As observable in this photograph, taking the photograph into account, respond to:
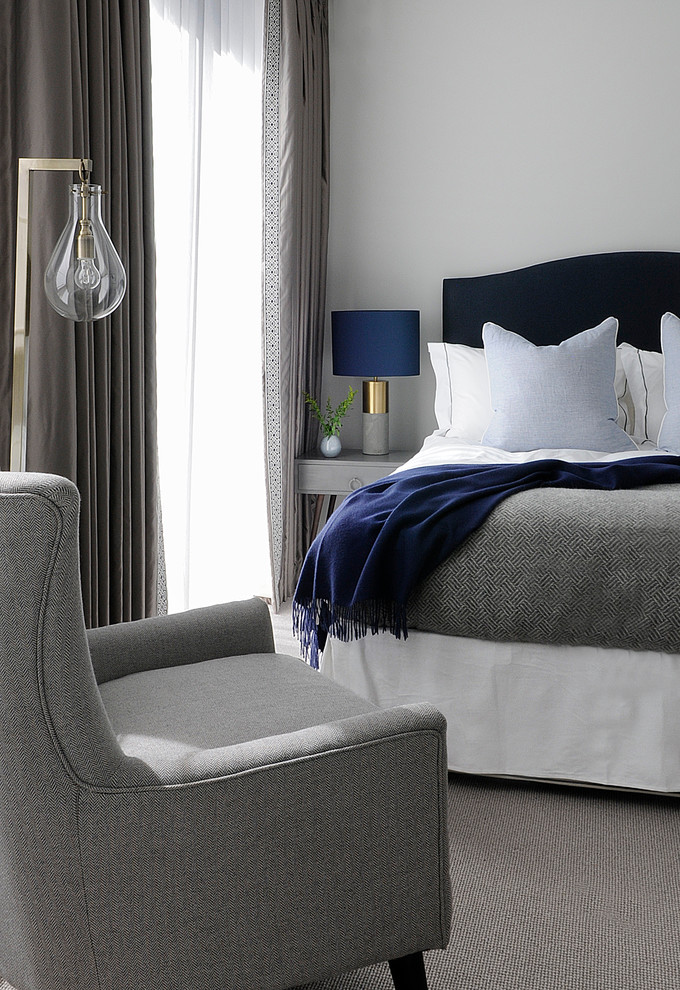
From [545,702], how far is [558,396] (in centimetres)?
153

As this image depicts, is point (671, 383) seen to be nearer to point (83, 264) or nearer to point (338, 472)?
point (338, 472)

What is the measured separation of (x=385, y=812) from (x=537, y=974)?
535mm

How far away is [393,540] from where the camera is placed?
234cm

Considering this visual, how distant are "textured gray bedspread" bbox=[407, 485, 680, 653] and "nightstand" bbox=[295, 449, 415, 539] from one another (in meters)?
1.77

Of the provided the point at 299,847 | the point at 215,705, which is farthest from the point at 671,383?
the point at 299,847

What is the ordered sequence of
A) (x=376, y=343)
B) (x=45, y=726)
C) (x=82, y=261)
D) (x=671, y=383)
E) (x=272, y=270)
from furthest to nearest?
1. (x=376, y=343)
2. (x=272, y=270)
3. (x=671, y=383)
4. (x=82, y=261)
5. (x=45, y=726)

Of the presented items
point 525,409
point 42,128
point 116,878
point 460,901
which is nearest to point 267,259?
point 525,409

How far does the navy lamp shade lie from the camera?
4.10 meters

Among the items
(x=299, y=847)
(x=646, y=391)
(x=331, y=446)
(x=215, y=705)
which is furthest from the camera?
(x=331, y=446)

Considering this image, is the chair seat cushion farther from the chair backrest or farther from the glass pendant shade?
the glass pendant shade

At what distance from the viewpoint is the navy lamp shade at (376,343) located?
410cm

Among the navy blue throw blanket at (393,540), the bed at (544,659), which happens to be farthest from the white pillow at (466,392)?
the bed at (544,659)

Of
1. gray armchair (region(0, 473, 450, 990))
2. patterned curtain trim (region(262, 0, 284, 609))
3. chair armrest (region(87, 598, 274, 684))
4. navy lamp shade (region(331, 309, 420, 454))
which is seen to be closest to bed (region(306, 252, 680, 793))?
chair armrest (region(87, 598, 274, 684))

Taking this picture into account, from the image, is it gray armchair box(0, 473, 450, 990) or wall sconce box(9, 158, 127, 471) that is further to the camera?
wall sconce box(9, 158, 127, 471)
